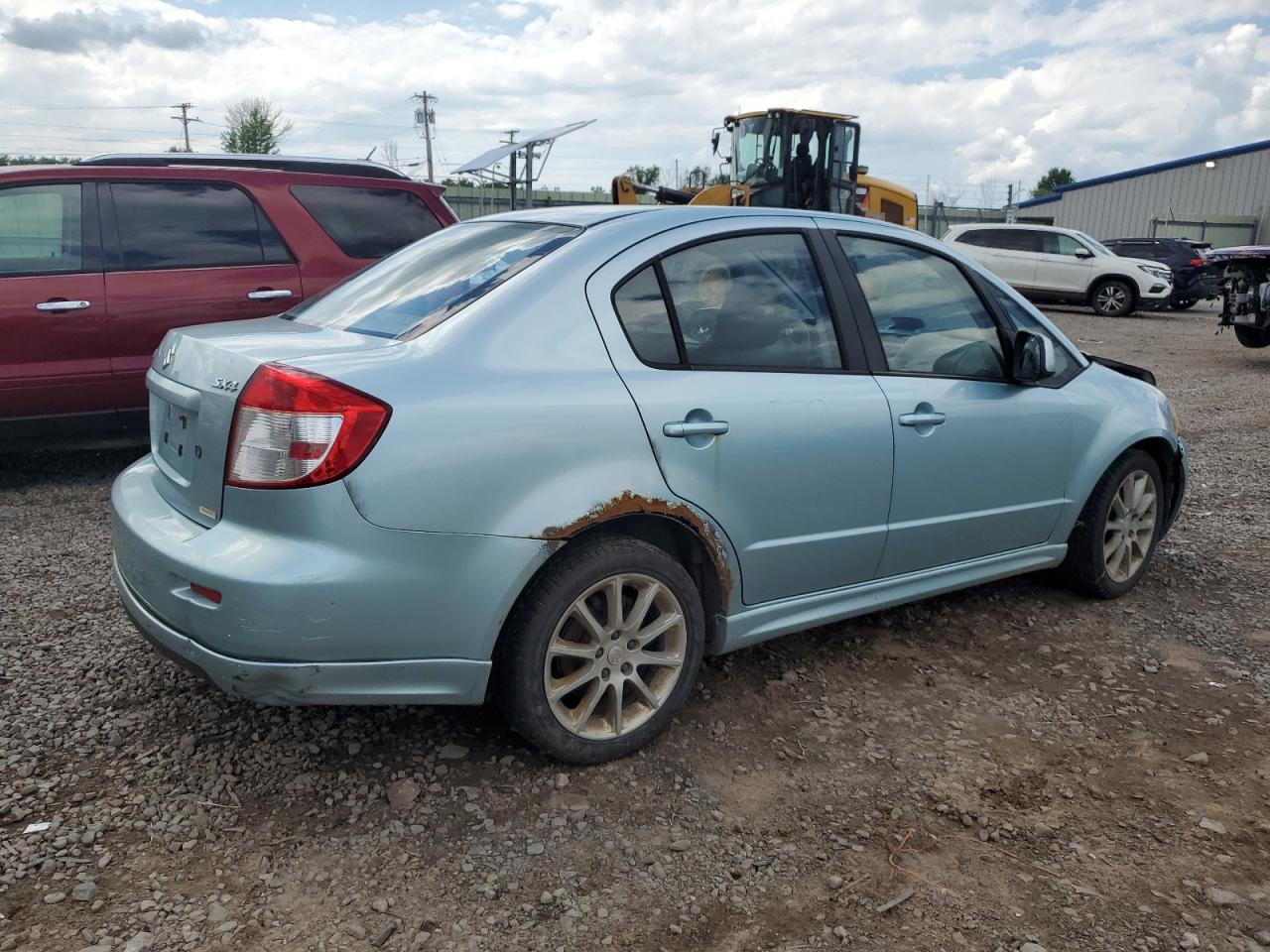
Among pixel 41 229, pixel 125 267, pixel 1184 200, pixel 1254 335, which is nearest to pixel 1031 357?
pixel 125 267

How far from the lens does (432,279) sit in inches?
127

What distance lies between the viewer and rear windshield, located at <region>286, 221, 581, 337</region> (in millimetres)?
2969

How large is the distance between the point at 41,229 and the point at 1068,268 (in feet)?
63.6

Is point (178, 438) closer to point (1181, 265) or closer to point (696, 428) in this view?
point (696, 428)

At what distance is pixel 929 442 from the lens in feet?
11.7

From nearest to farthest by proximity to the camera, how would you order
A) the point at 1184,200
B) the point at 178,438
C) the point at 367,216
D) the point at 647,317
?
the point at 178,438, the point at 647,317, the point at 367,216, the point at 1184,200

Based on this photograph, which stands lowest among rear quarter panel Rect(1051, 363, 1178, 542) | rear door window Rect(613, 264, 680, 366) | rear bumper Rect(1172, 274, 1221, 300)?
rear quarter panel Rect(1051, 363, 1178, 542)

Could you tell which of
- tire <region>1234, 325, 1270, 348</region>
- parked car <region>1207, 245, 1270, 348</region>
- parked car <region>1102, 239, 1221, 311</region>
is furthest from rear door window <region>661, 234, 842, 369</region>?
parked car <region>1102, 239, 1221, 311</region>

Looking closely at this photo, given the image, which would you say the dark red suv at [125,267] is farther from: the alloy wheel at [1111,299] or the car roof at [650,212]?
the alloy wheel at [1111,299]

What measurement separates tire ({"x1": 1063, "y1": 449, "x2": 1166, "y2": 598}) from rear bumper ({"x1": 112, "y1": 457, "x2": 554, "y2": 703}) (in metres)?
2.69

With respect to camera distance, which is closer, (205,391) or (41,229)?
(205,391)

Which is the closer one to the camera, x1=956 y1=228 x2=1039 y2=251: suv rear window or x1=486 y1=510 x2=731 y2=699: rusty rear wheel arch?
x1=486 y1=510 x2=731 y2=699: rusty rear wheel arch

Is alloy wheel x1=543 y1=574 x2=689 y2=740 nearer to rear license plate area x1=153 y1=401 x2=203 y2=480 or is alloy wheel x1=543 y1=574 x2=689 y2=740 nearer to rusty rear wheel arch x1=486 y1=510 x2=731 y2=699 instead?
rusty rear wheel arch x1=486 y1=510 x2=731 y2=699

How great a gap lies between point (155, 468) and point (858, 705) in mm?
2343
